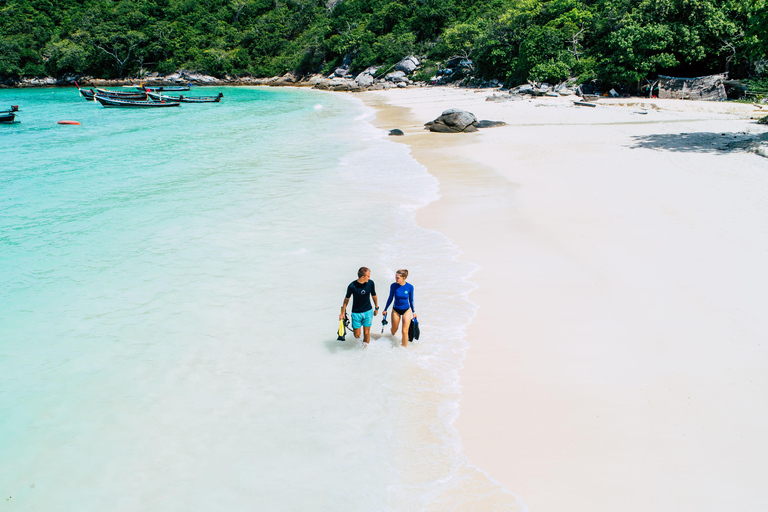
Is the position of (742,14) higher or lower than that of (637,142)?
higher

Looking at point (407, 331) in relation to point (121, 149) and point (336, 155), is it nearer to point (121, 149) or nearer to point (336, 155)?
point (336, 155)

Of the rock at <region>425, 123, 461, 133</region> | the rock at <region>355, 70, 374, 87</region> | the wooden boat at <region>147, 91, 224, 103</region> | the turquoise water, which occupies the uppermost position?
the rock at <region>355, 70, 374, 87</region>

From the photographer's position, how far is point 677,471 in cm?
491

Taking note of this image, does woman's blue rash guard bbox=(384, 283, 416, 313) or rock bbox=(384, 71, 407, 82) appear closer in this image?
woman's blue rash guard bbox=(384, 283, 416, 313)

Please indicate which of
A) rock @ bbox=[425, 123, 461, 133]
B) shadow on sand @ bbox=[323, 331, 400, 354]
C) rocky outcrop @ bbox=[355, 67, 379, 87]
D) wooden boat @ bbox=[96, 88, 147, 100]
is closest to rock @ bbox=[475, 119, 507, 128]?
rock @ bbox=[425, 123, 461, 133]

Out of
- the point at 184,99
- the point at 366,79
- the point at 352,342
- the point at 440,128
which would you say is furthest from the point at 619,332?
the point at 366,79

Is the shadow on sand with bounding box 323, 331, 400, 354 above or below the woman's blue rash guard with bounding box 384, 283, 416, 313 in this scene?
below

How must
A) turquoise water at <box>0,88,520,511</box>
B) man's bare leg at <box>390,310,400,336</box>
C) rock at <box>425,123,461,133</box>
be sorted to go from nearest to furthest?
1. turquoise water at <box>0,88,520,511</box>
2. man's bare leg at <box>390,310,400,336</box>
3. rock at <box>425,123,461,133</box>

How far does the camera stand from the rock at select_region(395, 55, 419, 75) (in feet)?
238

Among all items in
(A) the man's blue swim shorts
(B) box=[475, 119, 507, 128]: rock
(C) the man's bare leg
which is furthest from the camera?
(B) box=[475, 119, 507, 128]: rock

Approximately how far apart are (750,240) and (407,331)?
311 inches

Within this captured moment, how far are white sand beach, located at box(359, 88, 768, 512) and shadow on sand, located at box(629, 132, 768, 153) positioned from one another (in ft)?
3.16

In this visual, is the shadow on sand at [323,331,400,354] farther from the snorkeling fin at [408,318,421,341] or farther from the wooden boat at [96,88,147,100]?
the wooden boat at [96,88,147,100]

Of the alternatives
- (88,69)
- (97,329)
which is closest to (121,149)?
(97,329)
